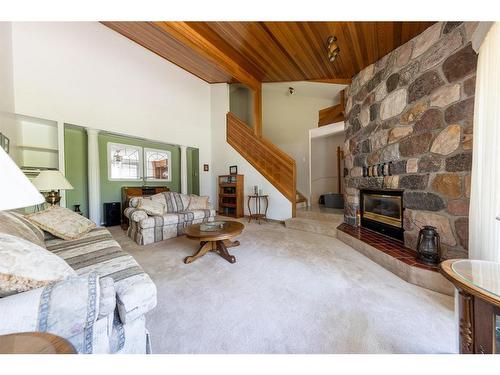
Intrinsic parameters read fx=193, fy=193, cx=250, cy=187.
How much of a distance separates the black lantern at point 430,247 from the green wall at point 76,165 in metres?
5.52

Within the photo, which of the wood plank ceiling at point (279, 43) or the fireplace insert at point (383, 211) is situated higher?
the wood plank ceiling at point (279, 43)

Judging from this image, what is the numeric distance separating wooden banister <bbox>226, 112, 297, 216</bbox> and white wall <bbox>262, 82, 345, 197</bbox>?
1.23 m

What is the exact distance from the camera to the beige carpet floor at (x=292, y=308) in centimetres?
115

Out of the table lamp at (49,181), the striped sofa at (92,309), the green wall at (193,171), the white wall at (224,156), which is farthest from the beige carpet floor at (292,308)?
the green wall at (193,171)

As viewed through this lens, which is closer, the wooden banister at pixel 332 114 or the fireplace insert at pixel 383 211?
the fireplace insert at pixel 383 211

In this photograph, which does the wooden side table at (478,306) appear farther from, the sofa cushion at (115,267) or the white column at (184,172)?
the white column at (184,172)

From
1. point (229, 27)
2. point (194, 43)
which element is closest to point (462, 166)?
point (229, 27)

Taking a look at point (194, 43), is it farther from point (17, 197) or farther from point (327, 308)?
point (327, 308)

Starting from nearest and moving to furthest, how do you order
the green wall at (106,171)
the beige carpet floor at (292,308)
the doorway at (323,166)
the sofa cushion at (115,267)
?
the sofa cushion at (115,267) → the beige carpet floor at (292,308) → the green wall at (106,171) → the doorway at (323,166)

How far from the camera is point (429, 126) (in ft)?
6.66

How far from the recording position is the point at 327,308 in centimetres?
145

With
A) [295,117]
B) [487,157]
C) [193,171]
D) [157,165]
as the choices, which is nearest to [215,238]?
[487,157]

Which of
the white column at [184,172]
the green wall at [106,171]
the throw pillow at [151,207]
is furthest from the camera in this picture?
the white column at [184,172]

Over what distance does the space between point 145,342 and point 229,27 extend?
3777 millimetres
